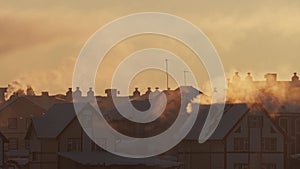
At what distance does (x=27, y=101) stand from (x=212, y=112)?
31542 millimetres

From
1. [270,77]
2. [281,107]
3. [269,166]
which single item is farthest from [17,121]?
[269,166]

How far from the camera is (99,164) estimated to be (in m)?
68.8

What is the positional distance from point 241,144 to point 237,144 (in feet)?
1.00

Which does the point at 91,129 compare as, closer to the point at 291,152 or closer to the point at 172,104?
the point at 172,104

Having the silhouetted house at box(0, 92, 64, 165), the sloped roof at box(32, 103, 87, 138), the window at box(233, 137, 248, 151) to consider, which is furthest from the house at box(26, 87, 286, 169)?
the silhouetted house at box(0, 92, 64, 165)

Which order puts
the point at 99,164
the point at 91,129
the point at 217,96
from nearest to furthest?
1. the point at 99,164
2. the point at 91,129
3. the point at 217,96

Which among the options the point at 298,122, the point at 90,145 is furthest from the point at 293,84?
the point at 90,145

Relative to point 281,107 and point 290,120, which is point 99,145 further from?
point 290,120

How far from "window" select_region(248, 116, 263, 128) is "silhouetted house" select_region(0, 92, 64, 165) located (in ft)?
89.1

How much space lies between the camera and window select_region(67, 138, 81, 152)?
74.5 m

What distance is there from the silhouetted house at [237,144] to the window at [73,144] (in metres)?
7.40

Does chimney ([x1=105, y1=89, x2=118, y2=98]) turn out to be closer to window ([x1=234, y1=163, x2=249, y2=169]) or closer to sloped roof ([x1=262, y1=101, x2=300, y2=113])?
sloped roof ([x1=262, y1=101, x2=300, y2=113])

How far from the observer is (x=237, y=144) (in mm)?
72438

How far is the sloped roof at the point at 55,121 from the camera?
75750mm
